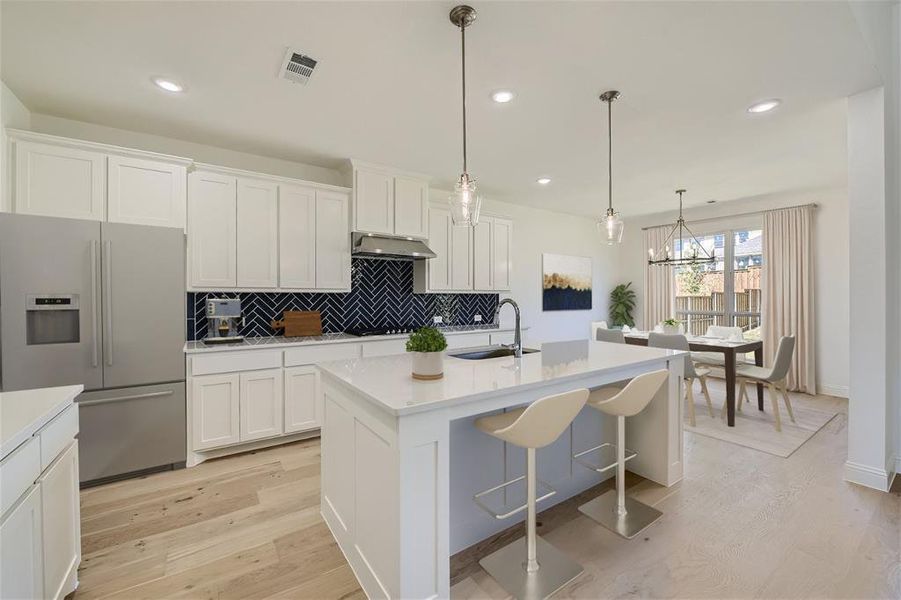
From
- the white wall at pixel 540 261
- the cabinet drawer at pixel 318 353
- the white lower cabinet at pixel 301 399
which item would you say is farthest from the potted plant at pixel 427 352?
the white wall at pixel 540 261

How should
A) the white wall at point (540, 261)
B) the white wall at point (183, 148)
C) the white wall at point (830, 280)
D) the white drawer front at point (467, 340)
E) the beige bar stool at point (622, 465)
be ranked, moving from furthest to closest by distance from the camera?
the white wall at point (540, 261), the white wall at point (830, 280), the white drawer front at point (467, 340), the white wall at point (183, 148), the beige bar stool at point (622, 465)

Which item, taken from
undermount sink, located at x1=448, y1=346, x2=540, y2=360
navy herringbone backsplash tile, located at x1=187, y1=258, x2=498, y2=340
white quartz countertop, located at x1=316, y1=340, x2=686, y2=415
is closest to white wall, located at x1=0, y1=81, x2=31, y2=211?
navy herringbone backsplash tile, located at x1=187, y1=258, x2=498, y2=340

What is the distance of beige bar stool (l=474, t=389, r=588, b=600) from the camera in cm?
162

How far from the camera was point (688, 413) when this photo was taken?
13.5 ft

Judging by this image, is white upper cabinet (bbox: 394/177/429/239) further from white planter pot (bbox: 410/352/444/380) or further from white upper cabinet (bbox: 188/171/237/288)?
white planter pot (bbox: 410/352/444/380)

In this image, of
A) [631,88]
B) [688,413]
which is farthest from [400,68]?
[688,413]

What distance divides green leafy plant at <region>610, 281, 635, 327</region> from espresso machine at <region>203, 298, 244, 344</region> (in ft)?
19.6

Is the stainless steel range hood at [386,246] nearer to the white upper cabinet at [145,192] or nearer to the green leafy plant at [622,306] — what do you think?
the white upper cabinet at [145,192]

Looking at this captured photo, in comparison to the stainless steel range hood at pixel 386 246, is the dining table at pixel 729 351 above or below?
below

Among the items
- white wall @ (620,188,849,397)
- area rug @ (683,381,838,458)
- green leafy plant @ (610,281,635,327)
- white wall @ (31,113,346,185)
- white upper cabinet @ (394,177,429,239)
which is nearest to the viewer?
white wall @ (31,113,346,185)

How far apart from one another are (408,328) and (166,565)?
2.92 meters

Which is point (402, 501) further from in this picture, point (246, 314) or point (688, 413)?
point (688, 413)

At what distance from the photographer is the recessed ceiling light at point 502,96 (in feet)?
8.45

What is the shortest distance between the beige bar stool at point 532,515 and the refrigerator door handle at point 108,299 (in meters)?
2.64
